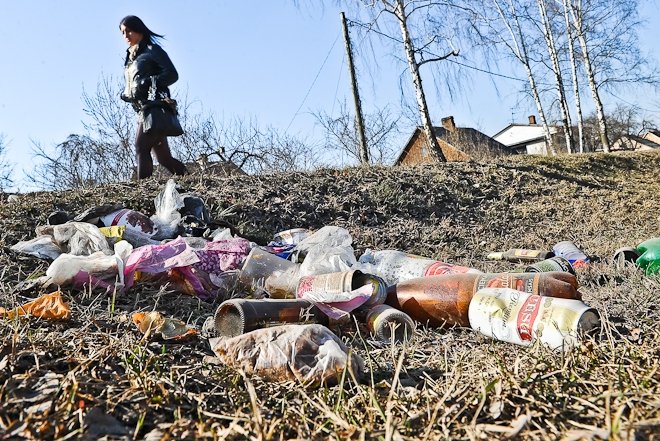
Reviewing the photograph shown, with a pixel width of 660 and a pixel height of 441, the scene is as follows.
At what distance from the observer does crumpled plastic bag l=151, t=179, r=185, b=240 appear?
11.2 feet

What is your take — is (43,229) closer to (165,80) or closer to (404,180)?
(165,80)

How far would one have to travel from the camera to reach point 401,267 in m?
2.76

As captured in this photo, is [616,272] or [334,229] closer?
[616,272]

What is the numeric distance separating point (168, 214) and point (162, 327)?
2.01 metres

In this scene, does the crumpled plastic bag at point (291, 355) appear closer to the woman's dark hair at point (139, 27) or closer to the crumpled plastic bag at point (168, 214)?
the crumpled plastic bag at point (168, 214)

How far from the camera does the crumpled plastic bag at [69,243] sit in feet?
9.18

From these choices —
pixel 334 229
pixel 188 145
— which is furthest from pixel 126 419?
pixel 188 145

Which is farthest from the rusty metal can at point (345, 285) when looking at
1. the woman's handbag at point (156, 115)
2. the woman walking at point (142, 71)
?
the woman walking at point (142, 71)

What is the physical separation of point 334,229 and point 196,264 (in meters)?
0.92

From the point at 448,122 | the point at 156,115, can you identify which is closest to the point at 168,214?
the point at 156,115

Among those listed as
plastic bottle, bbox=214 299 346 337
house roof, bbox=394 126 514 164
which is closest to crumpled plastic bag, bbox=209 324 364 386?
plastic bottle, bbox=214 299 346 337

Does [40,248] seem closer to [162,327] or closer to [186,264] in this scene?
[186,264]

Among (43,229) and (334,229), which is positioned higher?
(43,229)

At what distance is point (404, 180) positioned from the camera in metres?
6.23
